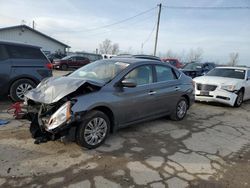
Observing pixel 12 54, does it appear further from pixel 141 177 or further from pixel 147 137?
pixel 141 177

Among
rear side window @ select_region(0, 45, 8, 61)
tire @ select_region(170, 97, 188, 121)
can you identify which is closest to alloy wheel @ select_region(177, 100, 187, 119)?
tire @ select_region(170, 97, 188, 121)

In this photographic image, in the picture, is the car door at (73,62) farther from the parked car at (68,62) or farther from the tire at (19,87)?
the tire at (19,87)

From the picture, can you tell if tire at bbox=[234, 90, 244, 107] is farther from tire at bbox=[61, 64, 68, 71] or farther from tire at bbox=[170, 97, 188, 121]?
tire at bbox=[61, 64, 68, 71]

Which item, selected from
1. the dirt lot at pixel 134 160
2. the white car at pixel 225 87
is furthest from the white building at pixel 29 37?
the dirt lot at pixel 134 160

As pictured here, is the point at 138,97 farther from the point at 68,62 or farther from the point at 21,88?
the point at 68,62

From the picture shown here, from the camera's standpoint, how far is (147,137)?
16.8 feet

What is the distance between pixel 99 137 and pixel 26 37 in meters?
35.5

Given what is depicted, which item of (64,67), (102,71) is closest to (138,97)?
(102,71)

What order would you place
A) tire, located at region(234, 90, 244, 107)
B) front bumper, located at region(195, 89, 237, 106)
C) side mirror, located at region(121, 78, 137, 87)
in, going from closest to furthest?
side mirror, located at region(121, 78, 137, 87)
front bumper, located at region(195, 89, 237, 106)
tire, located at region(234, 90, 244, 107)

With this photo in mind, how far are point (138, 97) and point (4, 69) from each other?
14.2 ft

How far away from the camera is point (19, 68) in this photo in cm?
725

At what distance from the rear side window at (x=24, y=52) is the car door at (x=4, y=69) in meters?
0.16

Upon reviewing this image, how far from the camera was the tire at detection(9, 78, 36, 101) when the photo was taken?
7191 millimetres

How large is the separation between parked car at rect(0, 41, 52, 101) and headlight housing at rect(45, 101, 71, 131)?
3882 mm
